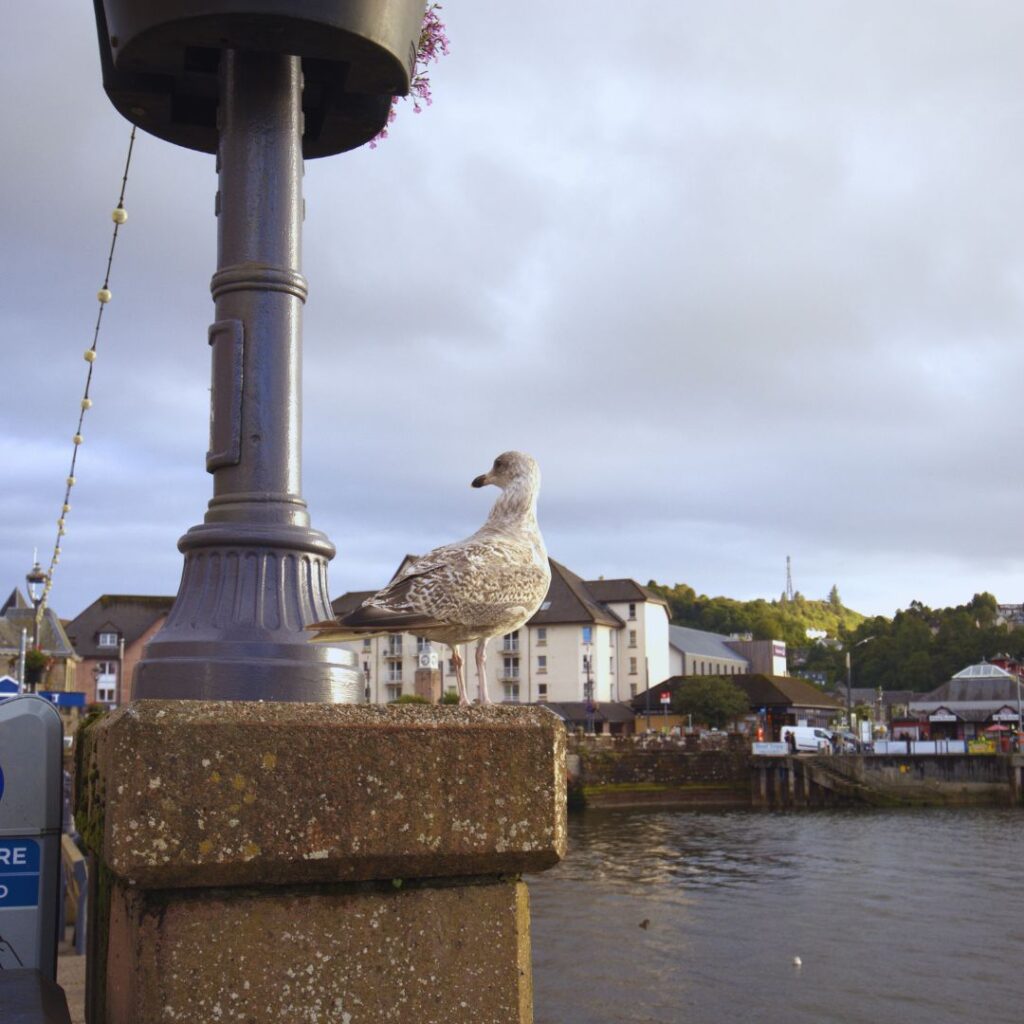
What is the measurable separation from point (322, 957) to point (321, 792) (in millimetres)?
361

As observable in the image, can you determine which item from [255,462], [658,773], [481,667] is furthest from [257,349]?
[658,773]

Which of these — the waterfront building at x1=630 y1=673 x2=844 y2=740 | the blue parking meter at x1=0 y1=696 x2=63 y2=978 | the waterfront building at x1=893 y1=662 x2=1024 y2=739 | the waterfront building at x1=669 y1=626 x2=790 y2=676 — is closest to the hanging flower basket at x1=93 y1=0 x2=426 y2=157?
the blue parking meter at x1=0 y1=696 x2=63 y2=978

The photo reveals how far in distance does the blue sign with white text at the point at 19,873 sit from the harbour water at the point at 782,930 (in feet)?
65.8

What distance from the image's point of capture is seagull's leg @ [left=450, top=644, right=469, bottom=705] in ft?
9.93

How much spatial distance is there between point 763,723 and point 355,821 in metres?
102

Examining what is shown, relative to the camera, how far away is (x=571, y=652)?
99875 millimetres

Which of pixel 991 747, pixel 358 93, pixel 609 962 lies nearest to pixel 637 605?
pixel 991 747

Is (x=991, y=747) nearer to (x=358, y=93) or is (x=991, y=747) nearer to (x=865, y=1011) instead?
(x=865, y=1011)

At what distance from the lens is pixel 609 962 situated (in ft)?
89.6

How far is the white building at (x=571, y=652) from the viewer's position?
99.5m

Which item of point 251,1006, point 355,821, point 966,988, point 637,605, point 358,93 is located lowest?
point 966,988

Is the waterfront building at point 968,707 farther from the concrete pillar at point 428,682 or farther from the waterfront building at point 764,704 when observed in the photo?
the concrete pillar at point 428,682

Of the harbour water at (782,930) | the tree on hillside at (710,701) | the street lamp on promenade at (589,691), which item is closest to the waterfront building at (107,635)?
the street lamp on promenade at (589,691)

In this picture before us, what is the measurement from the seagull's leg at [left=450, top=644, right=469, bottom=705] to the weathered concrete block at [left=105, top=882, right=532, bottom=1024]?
503mm
